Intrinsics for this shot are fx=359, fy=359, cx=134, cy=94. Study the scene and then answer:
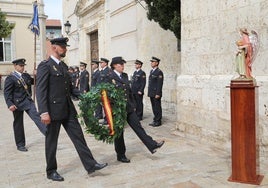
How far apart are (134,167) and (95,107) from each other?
42.0 inches

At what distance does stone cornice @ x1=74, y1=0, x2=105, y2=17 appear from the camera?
50.9 feet

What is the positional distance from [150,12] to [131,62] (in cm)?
366

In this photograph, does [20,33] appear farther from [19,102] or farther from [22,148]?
[22,148]

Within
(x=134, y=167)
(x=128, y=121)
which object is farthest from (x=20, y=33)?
(x=134, y=167)

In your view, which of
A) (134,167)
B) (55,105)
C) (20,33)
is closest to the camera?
(55,105)

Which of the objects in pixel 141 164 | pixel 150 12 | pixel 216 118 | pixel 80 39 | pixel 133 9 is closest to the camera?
pixel 141 164

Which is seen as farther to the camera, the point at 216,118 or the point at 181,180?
the point at 216,118

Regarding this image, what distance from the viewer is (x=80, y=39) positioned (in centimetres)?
1861

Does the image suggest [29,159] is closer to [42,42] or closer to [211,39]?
[211,39]

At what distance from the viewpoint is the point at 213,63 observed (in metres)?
6.43

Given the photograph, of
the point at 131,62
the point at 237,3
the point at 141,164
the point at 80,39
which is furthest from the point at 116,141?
the point at 80,39

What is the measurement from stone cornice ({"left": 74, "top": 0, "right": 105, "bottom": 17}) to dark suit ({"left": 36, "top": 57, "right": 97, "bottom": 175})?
1057 centimetres

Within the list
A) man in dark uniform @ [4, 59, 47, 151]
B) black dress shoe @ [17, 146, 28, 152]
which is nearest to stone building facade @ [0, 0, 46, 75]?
man in dark uniform @ [4, 59, 47, 151]

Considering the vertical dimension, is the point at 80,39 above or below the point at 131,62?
above
